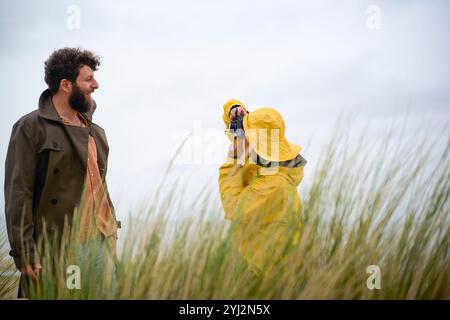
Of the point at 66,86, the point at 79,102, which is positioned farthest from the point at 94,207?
the point at 66,86

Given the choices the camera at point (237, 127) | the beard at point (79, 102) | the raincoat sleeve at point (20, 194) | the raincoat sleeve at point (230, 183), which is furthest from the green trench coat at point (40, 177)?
the camera at point (237, 127)

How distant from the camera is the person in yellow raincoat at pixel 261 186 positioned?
7.52 ft

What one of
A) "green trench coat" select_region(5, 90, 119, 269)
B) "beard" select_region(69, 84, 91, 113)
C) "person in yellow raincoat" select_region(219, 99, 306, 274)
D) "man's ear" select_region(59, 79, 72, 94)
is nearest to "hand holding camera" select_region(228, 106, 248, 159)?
"person in yellow raincoat" select_region(219, 99, 306, 274)

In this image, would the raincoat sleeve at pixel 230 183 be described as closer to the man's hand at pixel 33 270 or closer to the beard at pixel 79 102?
the beard at pixel 79 102

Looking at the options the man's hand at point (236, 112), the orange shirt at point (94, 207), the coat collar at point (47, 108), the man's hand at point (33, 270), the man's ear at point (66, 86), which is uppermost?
the man's ear at point (66, 86)

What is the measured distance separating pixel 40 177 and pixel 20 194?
0.17m

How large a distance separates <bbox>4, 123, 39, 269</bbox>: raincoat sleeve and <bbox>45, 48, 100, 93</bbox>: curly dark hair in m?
0.42

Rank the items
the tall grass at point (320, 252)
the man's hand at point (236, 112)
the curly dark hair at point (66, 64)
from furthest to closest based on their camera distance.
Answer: the man's hand at point (236, 112) → the curly dark hair at point (66, 64) → the tall grass at point (320, 252)

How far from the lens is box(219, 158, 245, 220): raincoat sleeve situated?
2.87 meters

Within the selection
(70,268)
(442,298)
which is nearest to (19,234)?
(70,268)

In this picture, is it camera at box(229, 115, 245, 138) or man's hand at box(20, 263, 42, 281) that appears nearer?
man's hand at box(20, 263, 42, 281)

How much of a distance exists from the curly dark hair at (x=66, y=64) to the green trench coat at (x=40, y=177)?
0.56ft

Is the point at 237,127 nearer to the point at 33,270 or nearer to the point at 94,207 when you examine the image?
the point at 94,207

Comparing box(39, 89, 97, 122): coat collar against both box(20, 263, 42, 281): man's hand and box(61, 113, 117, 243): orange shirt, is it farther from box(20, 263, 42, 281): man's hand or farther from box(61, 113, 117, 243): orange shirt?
box(20, 263, 42, 281): man's hand
